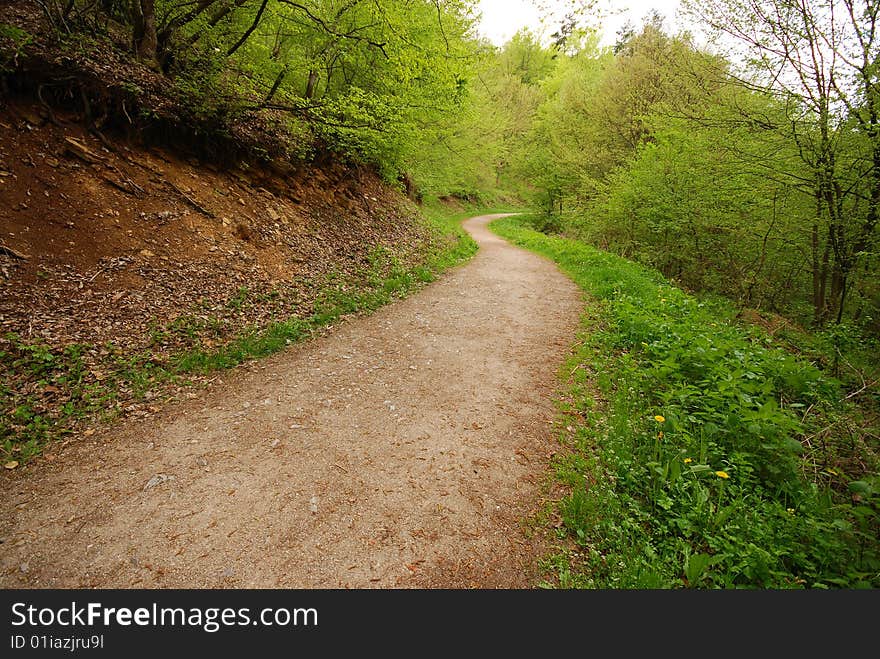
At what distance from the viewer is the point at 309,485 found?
3215 mm

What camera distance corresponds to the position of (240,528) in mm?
2785

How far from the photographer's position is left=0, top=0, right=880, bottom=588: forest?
2.85m

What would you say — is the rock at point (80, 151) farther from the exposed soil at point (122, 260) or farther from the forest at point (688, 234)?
the forest at point (688, 234)

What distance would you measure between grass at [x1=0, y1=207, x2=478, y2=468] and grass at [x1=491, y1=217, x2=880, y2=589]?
4.35m

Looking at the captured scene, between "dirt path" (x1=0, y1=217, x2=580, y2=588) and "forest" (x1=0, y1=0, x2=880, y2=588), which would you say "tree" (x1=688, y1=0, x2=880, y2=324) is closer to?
"forest" (x1=0, y1=0, x2=880, y2=588)

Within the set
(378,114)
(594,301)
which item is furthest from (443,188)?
(594,301)

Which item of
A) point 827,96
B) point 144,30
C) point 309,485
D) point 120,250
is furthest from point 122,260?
point 827,96

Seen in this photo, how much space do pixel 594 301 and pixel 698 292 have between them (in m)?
6.12

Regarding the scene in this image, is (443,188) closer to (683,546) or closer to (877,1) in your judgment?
(877,1)

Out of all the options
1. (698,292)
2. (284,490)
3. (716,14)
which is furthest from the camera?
(698,292)

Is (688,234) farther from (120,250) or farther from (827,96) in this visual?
(120,250)

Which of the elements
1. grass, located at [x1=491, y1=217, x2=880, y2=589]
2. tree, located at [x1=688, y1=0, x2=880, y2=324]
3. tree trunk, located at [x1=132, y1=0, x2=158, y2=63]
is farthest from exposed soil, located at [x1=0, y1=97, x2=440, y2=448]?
tree, located at [x1=688, y1=0, x2=880, y2=324]

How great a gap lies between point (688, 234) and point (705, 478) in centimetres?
1020

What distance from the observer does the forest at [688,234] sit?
285 cm
